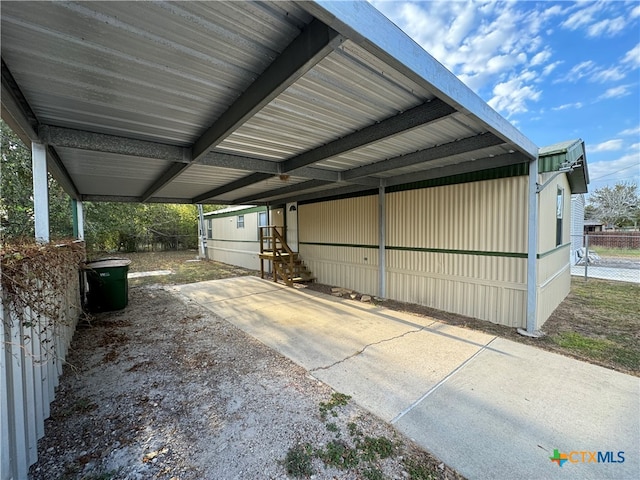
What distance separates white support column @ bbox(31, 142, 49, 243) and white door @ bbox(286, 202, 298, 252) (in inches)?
266

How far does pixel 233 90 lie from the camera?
233cm

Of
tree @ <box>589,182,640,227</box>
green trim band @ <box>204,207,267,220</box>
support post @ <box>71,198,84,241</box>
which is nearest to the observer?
support post @ <box>71,198,84,241</box>

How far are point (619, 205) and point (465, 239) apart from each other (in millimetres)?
34921

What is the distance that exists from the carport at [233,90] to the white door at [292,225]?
15.8ft

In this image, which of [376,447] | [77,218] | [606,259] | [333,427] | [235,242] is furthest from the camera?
[606,259]

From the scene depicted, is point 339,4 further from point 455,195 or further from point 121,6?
point 455,195

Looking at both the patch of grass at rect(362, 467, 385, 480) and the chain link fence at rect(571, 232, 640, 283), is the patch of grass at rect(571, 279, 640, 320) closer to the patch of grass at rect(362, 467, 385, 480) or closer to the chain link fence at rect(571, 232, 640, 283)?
the chain link fence at rect(571, 232, 640, 283)

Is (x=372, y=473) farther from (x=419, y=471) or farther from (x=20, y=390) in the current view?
(x=20, y=390)

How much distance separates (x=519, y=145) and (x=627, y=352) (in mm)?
3115

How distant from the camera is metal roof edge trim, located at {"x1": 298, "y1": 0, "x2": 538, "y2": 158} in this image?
1339 mm

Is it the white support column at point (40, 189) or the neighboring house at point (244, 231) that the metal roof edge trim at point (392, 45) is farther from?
the neighboring house at point (244, 231)

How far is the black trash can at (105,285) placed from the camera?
5.50m

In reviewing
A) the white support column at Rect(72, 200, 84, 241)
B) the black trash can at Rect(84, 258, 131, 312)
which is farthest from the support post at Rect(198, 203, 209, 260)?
the black trash can at Rect(84, 258, 131, 312)

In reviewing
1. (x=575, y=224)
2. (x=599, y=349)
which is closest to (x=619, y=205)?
(x=575, y=224)
